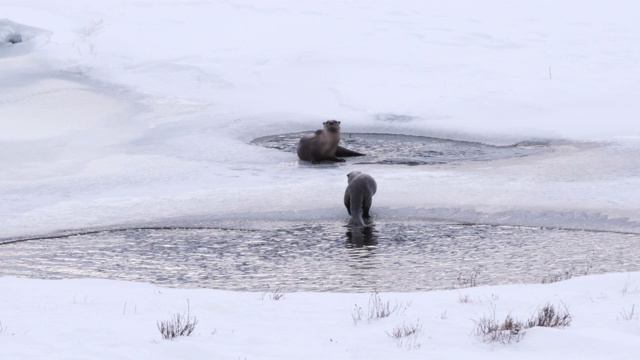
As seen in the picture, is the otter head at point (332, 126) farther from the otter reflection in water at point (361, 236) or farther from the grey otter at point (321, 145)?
the otter reflection in water at point (361, 236)

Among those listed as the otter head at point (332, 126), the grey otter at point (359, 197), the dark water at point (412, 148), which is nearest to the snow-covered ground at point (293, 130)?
the grey otter at point (359, 197)

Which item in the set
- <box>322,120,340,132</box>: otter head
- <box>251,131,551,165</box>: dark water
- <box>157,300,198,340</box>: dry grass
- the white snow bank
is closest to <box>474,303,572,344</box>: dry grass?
the white snow bank

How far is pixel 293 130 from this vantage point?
64.4ft

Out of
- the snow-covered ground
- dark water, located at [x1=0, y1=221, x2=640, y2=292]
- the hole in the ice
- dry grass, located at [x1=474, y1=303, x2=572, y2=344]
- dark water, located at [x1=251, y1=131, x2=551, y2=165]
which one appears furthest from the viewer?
the hole in the ice

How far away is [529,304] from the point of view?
830cm

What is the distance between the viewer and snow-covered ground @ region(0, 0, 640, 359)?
25.0 ft

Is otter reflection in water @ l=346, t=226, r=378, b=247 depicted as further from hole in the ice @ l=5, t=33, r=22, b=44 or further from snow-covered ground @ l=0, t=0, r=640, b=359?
hole in the ice @ l=5, t=33, r=22, b=44

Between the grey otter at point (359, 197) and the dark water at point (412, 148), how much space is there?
2904mm

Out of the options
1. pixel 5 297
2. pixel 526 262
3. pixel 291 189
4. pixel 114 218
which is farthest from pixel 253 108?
pixel 5 297

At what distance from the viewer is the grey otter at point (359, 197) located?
514 inches

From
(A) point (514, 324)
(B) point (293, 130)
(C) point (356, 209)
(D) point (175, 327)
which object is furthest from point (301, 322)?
(B) point (293, 130)

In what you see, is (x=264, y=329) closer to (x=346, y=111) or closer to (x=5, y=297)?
(x=5, y=297)

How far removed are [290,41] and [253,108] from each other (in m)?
4.93

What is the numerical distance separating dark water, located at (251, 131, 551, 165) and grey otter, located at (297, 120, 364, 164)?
0.44 metres
